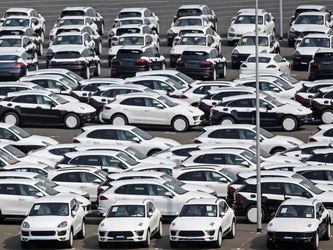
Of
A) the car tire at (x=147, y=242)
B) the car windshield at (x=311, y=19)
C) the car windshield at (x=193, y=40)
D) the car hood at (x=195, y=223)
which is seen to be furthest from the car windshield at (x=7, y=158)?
the car windshield at (x=311, y=19)

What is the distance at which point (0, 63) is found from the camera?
200 ft

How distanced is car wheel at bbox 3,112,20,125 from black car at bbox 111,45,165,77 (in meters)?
8.10

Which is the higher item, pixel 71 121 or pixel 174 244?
pixel 71 121

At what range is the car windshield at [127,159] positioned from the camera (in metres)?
45.4

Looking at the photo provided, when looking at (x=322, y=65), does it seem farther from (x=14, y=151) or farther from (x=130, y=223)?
(x=130, y=223)

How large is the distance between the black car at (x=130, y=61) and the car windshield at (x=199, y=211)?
24.3m

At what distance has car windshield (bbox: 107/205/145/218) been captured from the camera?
37438mm

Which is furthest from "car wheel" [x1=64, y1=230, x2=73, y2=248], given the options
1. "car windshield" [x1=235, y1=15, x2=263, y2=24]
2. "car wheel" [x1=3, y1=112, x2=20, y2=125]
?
"car windshield" [x1=235, y1=15, x2=263, y2=24]

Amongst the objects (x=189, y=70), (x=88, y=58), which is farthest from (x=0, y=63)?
(x=189, y=70)

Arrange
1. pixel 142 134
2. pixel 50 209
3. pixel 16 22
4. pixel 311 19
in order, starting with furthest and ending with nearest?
pixel 16 22 < pixel 311 19 < pixel 142 134 < pixel 50 209

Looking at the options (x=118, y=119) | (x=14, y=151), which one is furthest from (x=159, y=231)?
(x=118, y=119)

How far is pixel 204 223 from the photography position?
3684cm

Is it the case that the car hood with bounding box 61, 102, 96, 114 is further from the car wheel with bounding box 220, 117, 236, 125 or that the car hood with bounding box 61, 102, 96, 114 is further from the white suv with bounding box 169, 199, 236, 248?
the white suv with bounding box 169, 199, 236, 248

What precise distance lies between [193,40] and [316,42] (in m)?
5.67
